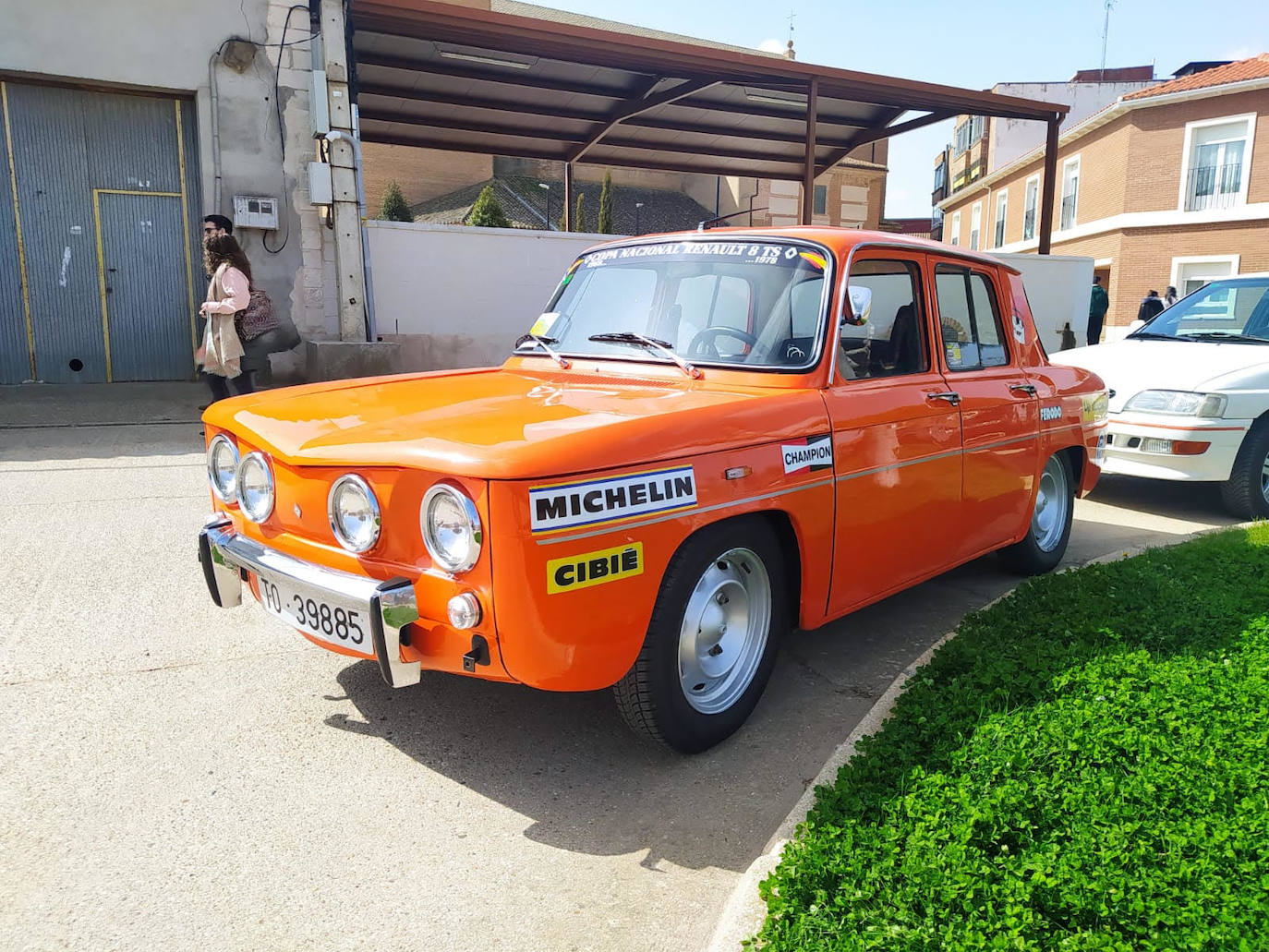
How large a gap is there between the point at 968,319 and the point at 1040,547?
1.52 metres

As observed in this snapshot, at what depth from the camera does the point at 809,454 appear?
3340mm

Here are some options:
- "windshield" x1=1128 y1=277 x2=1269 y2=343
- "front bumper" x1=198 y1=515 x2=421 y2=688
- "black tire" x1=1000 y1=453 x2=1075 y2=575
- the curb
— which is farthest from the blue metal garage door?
"windshield" x1=1128 y1=277 x2=1269 y2=343

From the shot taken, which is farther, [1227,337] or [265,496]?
[1227,337]

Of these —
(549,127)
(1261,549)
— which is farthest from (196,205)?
(1261,549)

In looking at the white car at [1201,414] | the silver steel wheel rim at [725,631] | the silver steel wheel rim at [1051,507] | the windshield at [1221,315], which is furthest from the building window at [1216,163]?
the silver steel wheel rim at [725,631]

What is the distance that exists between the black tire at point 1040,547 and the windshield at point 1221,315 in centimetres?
317

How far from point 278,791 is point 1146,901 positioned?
97.8 inches

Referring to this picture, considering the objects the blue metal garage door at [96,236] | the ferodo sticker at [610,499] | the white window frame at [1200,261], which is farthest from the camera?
the white window frame at [1200,261]

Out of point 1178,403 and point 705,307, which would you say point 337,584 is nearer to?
point 705,307

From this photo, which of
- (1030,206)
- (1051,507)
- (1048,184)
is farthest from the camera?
(1030,206)

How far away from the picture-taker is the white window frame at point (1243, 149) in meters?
25.4

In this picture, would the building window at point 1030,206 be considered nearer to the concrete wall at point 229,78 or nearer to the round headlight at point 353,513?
the concrete wall at point 229,78

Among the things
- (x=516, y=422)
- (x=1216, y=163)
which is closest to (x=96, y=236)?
(x=516, y=422)

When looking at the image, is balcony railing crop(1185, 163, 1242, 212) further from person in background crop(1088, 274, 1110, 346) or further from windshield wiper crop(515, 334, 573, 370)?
windshield wiper crop(515, 334, 573, 370)
